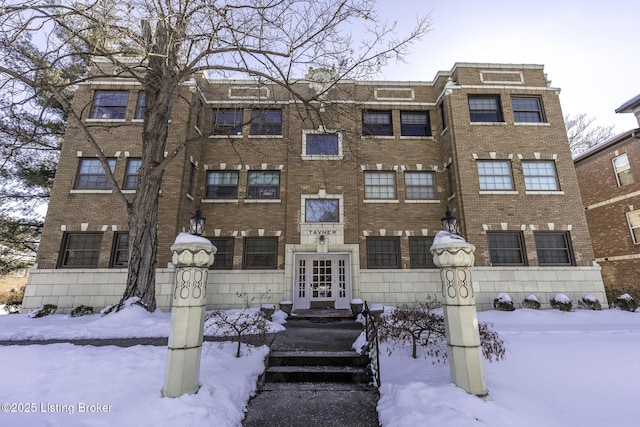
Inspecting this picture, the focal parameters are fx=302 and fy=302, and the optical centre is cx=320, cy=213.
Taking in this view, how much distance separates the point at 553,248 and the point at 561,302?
8.43ft

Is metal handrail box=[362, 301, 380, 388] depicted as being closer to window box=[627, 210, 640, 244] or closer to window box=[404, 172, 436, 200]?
window box=[404, 172, 436, 200]

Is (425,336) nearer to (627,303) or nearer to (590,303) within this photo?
(590,303)

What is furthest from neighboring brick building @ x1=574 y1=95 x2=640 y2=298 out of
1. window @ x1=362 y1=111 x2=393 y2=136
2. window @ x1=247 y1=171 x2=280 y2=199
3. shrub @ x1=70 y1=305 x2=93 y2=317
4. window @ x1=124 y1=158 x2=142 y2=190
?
shrub @ x1=70 y1=305 x2=93 y2=317

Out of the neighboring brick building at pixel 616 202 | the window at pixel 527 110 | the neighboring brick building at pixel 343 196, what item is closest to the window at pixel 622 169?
the neighboring brick building at pixel 616 202

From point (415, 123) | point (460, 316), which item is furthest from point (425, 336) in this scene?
point (415, 123)

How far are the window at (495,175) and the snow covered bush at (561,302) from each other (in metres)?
4.92

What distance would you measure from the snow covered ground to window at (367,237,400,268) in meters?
7.06

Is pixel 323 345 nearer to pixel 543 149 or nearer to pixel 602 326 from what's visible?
pixel 602 326

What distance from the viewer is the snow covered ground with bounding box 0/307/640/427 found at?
372 cm

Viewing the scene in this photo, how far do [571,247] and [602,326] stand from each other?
199 inches

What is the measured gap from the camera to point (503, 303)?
39.0ft

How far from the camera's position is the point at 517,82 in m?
15.1

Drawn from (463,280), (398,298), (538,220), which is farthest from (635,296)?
(463,280)

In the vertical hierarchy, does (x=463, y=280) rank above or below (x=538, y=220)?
below
